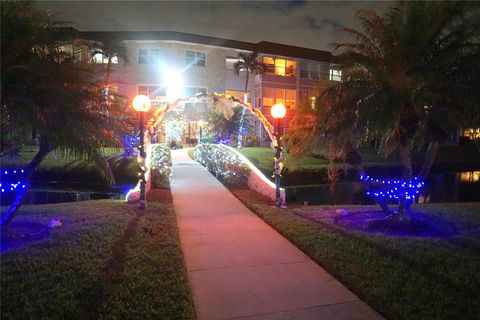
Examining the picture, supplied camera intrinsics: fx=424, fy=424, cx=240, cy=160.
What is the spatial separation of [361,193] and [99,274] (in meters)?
13.2

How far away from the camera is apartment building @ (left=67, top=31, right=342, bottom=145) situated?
32.8m

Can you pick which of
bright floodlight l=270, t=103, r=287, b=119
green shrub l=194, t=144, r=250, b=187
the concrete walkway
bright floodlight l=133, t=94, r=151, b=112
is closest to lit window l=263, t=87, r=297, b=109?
green shrub l=194, t=144, r=250, b=187

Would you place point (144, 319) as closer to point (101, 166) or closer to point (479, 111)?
point (101, 166)

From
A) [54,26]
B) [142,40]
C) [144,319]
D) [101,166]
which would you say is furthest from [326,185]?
[142,40]

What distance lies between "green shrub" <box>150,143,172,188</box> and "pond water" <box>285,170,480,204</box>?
4341 mm

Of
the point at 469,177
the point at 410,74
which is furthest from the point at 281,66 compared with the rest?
the point at 410,74

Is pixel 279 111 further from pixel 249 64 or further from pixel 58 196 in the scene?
pixel 249 64

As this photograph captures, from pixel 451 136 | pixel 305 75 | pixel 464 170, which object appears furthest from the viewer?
pixel 305 75

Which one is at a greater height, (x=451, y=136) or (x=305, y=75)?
(x=305, y=75)

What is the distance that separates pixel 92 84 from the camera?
7.47m

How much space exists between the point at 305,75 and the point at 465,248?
115 feet

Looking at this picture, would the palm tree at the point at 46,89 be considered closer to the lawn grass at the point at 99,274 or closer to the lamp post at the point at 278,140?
the lawn grass at the point at 99,274

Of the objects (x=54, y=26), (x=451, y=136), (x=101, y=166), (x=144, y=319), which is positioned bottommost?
(x=144, y=319)

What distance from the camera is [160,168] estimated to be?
14.7 meters
